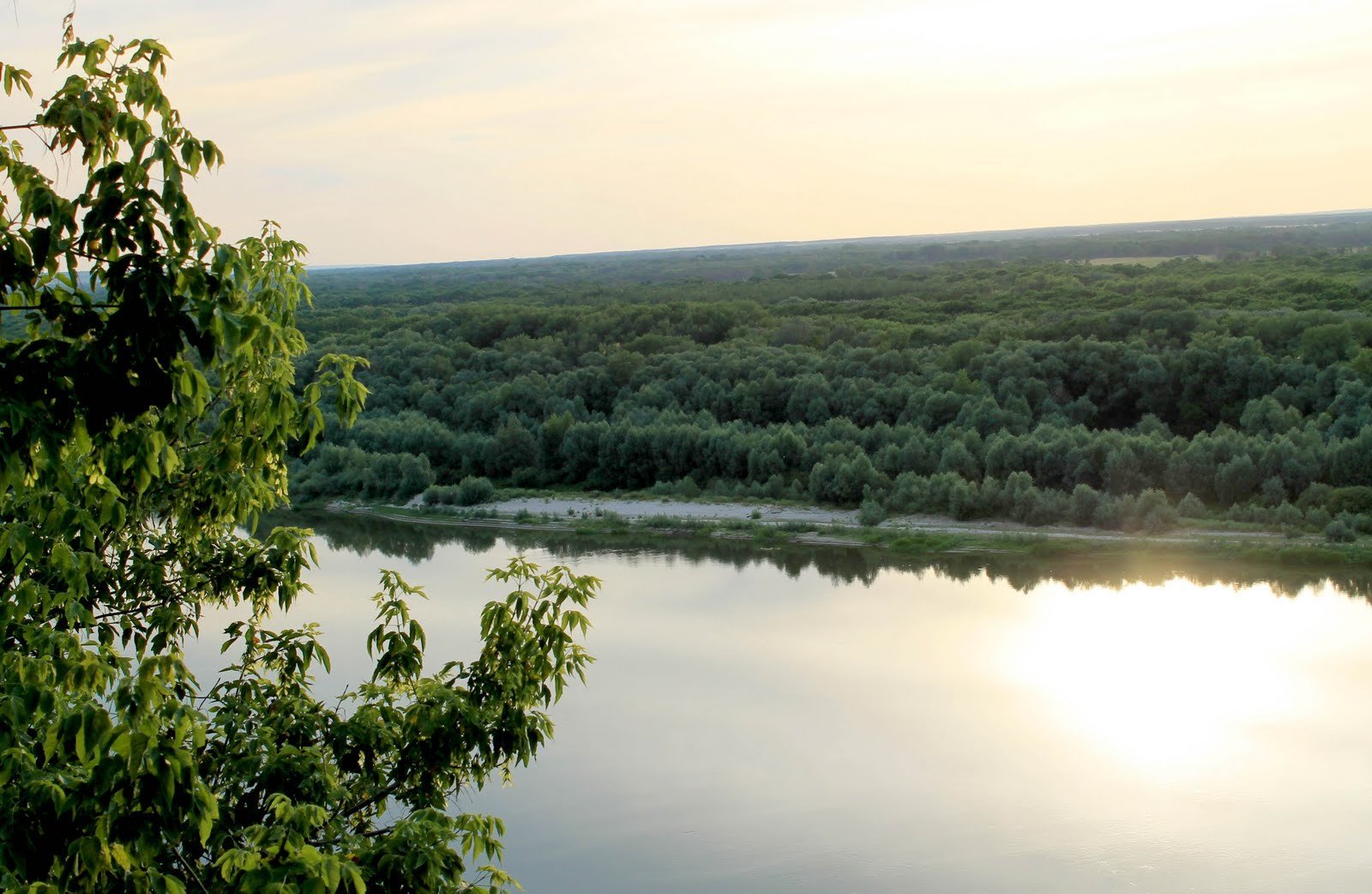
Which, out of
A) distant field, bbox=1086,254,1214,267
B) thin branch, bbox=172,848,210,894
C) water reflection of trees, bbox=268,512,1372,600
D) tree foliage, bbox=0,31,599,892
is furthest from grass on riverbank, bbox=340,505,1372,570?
distant field, bbox=1086,254,1214,267

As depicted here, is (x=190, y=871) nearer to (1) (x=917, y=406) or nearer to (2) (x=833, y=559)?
(2) (x=833, y=559)

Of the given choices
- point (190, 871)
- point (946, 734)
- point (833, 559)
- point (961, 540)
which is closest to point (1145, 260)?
point (961, 540)

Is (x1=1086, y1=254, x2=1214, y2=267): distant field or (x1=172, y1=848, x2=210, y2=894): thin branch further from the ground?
(x1=1086, y1=254, x2=1214, y2=267): distant field

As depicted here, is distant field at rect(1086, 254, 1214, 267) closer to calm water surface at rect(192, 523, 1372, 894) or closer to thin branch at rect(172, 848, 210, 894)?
calm water surface at rect(192, 523, 1372, 894)

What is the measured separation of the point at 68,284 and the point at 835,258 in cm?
10170

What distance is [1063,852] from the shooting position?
27.9 ft

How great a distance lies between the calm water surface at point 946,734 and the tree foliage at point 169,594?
4.52m

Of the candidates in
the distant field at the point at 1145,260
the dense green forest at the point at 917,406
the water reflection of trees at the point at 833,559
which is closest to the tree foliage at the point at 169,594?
the water reflection of trees at the point at 833,559

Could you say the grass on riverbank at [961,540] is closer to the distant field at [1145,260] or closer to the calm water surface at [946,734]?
the calm water surface at [946,734]

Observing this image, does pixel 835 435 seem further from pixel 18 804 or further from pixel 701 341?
pixel 18 804

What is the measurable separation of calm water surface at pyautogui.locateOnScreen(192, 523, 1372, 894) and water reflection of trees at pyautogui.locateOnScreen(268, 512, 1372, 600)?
0.11m

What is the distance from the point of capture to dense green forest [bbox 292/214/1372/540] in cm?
1858

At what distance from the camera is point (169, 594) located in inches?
162

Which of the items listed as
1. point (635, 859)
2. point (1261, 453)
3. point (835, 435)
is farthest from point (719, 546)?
point (635, 859)
